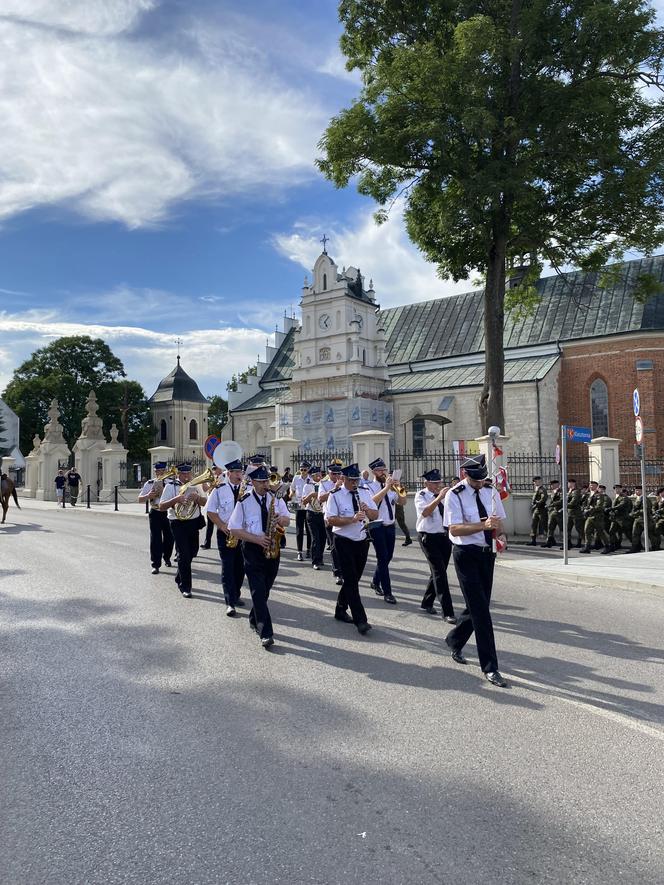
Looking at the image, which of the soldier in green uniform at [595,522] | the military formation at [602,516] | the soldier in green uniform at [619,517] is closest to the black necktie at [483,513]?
the military formation at [602,516]

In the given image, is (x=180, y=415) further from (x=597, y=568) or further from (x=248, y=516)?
Result: (x=248, y=516)

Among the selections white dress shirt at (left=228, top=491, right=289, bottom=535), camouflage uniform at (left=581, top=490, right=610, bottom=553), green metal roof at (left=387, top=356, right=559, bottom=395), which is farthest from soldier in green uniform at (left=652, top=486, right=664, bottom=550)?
green metal roof at (left=387, top=356, right=559, bottom=395)

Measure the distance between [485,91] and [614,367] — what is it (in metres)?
22.0

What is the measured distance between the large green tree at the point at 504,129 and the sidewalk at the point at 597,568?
504 centimetres

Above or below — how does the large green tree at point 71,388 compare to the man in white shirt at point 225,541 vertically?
above

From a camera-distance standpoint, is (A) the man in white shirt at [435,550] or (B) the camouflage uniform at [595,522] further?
(B) the camouflage uniform at [595,522]

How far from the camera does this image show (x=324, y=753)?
13.8ft

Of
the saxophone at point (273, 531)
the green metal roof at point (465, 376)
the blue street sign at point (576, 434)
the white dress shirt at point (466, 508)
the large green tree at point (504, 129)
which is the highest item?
A: the large green tree at point (504, 129)

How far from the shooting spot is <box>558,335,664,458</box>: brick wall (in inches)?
1280

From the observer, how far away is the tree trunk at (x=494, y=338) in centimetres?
1798

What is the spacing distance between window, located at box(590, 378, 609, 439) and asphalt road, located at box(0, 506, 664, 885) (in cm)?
2964

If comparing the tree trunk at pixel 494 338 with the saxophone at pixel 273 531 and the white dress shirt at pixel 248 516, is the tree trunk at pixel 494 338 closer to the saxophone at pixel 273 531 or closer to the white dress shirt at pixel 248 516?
the saxophone at pixel 273 531

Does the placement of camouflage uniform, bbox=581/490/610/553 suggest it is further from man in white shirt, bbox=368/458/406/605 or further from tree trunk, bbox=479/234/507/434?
man in white shirt, bbox=368/458/406/605

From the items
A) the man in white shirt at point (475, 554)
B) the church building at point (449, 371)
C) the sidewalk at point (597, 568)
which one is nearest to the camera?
the man in white shirt at point (475, 554)
